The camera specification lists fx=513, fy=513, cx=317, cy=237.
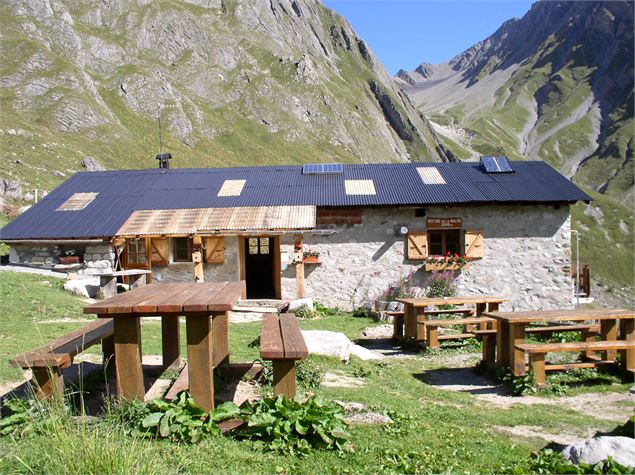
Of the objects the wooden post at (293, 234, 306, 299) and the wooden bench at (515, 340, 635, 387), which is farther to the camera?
the wooden post at (293, 234, 306, 299)

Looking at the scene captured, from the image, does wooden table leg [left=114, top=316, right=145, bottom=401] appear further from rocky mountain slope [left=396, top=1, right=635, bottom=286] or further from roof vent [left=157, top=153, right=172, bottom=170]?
rocky mountain slope [left=396, top=1, right=635, bottom=286]

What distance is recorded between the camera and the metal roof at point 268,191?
15.8 metres

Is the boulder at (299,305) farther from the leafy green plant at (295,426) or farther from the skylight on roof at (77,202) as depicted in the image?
the leafy green plant at (295,426)

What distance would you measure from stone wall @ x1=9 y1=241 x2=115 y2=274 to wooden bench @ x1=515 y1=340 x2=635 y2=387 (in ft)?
40.5

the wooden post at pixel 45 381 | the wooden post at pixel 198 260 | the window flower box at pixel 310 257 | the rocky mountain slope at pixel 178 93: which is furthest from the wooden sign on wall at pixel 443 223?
the rocky mountain slope at pixel 178 93

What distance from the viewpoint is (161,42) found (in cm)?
6406

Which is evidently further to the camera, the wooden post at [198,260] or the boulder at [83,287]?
the wooden post at [198,260]

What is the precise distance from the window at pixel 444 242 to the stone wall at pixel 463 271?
653 mm

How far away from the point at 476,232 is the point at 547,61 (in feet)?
589

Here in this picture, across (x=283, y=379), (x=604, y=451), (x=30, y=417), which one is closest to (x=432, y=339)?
(x=283, y=379)

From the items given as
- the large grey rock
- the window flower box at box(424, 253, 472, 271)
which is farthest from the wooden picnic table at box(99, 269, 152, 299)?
the large grey rock

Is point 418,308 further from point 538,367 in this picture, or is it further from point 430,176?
point 430,176

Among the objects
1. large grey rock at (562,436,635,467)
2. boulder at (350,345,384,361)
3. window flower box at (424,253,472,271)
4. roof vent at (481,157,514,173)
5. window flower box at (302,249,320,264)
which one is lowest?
boulder at (350,345,384,361)

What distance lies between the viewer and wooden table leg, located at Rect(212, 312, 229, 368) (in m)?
5.95
